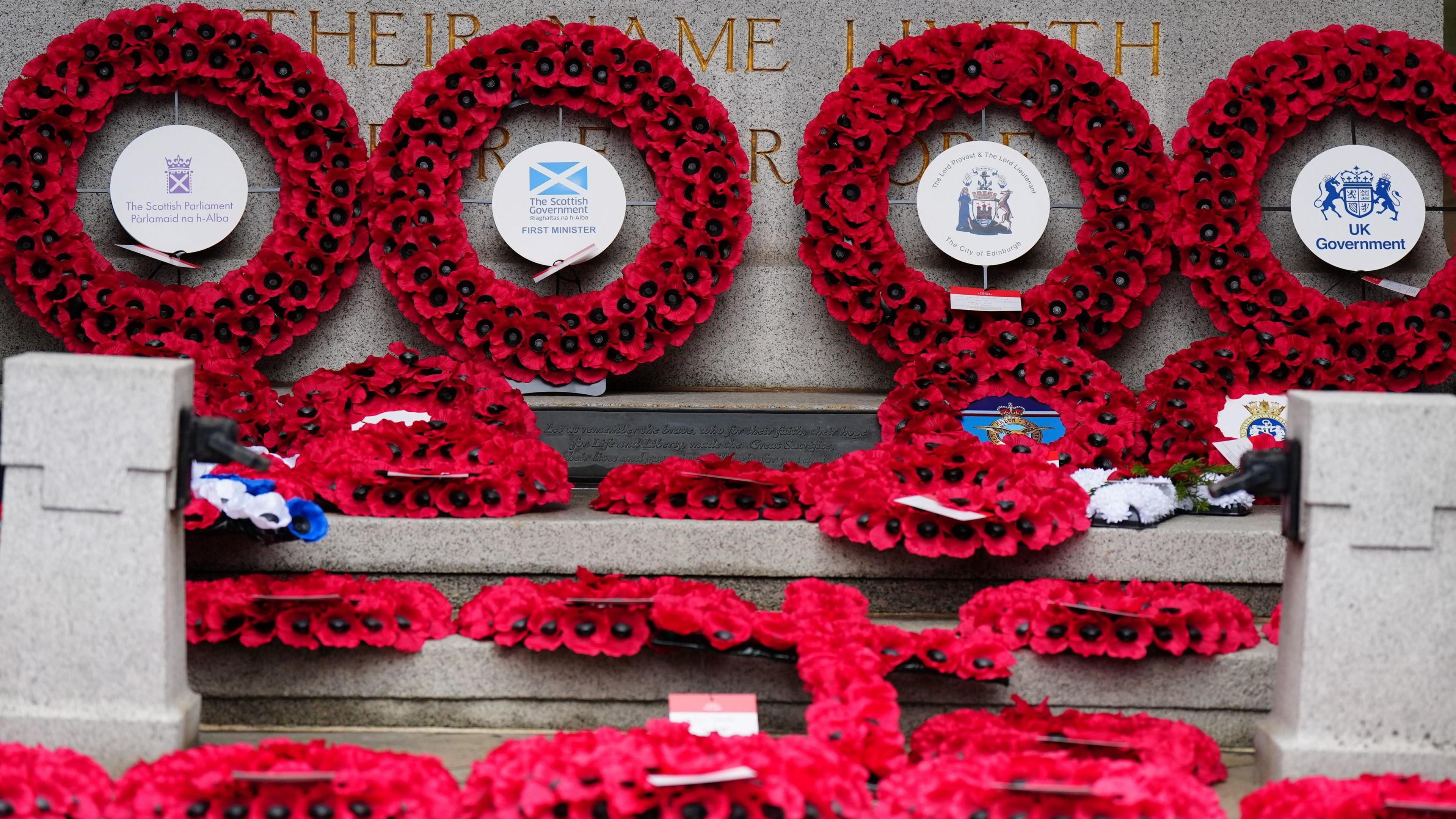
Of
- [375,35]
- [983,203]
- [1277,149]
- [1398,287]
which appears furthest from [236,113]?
[1398,287]

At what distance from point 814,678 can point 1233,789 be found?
3.45 ft

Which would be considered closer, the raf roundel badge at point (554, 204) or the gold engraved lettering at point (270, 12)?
the raf roundel badge at point (554, 204)

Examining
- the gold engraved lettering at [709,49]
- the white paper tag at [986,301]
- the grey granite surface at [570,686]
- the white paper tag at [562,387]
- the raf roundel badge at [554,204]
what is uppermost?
the gold engraved lettering at [709,49]

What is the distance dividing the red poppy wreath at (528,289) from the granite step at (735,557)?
4.45 ft

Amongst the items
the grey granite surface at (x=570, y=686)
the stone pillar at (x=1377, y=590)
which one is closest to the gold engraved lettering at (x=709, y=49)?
the grey granite surface at (x=570, y=686)

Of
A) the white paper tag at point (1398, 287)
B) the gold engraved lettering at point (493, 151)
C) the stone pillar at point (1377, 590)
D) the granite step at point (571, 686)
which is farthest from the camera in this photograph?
the gold engraved lettering at point (493, 151)

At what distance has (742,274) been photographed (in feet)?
18.8

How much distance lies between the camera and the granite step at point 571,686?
3557 millimetres

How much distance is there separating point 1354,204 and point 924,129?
6.00 feet

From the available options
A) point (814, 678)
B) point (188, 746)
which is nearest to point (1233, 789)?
point (814, 678)

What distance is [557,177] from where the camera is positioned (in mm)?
5426

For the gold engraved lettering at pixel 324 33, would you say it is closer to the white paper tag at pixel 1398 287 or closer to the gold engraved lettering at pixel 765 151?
the gold engraved lettering at pixel 765 151

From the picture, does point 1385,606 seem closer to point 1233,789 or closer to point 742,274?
point 1233,789

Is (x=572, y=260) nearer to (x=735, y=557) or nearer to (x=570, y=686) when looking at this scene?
(x=735, y=557)
